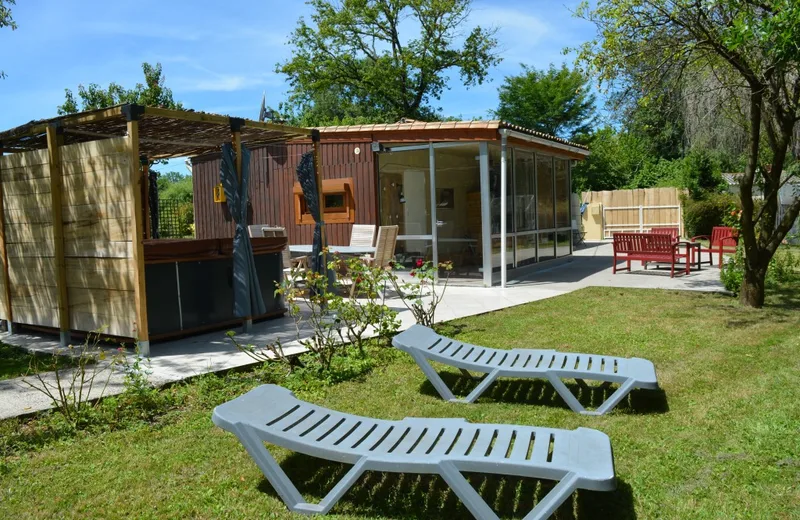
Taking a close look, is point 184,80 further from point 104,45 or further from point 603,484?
point 603,484

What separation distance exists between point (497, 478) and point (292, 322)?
5.47 metres

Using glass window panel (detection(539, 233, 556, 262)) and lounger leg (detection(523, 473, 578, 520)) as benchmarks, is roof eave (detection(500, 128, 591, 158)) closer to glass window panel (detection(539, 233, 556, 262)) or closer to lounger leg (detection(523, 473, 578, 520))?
glass window panel (detection(539, 233, 556, 262))

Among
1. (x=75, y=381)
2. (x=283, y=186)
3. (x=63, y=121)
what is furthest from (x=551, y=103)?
(x=75, y=381)

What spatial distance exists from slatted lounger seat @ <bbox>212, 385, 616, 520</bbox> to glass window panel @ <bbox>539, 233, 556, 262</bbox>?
37.7ft

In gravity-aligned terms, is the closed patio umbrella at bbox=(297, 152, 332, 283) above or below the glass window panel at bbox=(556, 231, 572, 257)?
above

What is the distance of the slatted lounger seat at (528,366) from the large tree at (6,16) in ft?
30.3

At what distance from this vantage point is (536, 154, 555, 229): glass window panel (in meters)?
14.7

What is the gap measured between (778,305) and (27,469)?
8.97 meters

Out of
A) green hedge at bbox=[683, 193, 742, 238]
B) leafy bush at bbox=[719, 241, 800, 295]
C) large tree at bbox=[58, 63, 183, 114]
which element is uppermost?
large tree at bbox=[58, 63, 183, 114]

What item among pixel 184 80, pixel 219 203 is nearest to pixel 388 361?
pixel 219 203

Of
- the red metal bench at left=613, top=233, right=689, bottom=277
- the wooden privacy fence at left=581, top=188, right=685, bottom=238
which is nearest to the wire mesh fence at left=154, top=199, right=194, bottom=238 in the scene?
the red metal bench at left=613, top=233, right=689, bottom=277

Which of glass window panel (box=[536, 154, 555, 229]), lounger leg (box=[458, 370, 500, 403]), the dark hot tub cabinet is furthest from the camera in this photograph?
glass window panel (box=[536, 154, 555, 229])

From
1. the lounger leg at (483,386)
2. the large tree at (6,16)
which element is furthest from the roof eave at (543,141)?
the large tree at (6,16)

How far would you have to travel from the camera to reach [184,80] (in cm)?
3031
